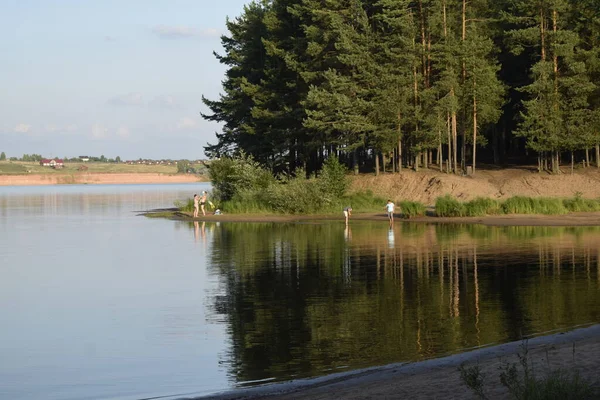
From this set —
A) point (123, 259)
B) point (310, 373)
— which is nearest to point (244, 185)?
point (123, 259)

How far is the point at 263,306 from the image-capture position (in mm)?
23547

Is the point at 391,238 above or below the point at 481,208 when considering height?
below

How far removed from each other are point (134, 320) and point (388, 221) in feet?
125

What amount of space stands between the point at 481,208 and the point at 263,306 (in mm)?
37671

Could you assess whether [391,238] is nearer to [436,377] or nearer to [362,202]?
[362,202]

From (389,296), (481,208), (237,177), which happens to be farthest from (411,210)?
(389,296)

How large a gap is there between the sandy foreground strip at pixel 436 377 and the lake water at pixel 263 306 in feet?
2.79

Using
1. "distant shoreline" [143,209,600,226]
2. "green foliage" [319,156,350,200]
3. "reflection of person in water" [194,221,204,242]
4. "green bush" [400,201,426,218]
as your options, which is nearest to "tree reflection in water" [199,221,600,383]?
"reflection of person in water" [194,221,204,242]

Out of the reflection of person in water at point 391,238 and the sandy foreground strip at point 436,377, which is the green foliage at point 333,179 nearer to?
the reflection of person in water at point 391,238

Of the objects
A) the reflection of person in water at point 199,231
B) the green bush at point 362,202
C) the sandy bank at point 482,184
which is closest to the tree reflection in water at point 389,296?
the reflection of person in water at point 199,231

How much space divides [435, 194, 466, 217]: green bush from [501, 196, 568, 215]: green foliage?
2.86 metres

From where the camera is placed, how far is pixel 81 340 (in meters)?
20.2

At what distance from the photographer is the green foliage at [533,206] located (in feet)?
190

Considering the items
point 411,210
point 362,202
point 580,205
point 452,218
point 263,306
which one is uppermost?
point 362,202
